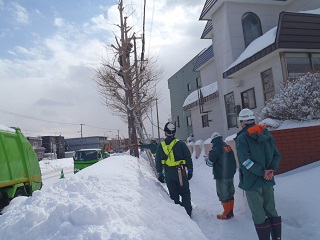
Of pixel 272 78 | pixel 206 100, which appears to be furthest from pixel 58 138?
pixel 272 78

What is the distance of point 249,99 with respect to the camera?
13.3m

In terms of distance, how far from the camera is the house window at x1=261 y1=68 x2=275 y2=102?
38.8 feet

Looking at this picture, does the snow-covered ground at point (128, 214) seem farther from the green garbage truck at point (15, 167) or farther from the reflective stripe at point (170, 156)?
the green garbage truck at point (15, 167)

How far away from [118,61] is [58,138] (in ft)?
208

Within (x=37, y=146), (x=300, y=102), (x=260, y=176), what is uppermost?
(x=37, y=146)

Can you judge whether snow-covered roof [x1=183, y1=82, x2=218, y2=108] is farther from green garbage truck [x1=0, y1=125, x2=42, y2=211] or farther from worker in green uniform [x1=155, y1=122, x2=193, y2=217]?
worker in green uniform [x1=155, y1=122, x2=193, y2=217]

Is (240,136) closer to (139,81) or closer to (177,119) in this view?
(139,81)

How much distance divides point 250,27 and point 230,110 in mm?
4196

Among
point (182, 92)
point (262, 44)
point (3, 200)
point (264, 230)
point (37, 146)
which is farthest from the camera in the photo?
point (37, 146)

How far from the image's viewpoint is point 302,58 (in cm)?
1149

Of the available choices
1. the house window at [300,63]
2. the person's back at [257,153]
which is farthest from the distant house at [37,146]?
the person's back at [257,153]

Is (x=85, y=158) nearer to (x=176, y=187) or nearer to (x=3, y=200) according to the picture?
(x=3, y=200)

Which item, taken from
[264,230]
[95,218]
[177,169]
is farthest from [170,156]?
[95,218]

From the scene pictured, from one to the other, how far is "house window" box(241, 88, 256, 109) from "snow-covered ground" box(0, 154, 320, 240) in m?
→ 6.61
